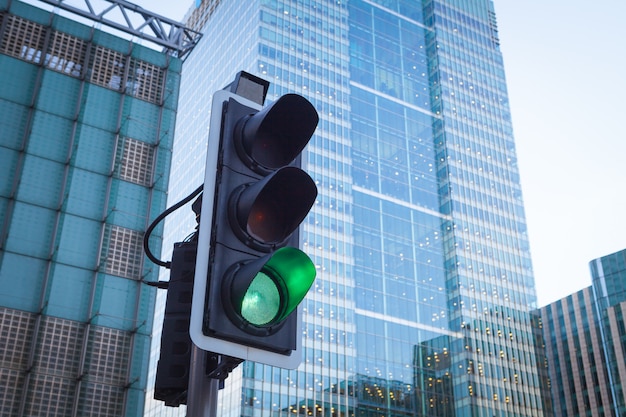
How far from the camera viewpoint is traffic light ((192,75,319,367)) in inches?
144

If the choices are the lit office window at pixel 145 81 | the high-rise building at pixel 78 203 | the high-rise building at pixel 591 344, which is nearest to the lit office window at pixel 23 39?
the high-rise building at pixel 78 203

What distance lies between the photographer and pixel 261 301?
3830 mm

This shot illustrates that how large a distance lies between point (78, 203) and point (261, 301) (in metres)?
28.5

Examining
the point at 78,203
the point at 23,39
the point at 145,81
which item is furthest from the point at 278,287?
the point at 23,39

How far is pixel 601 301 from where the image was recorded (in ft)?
353

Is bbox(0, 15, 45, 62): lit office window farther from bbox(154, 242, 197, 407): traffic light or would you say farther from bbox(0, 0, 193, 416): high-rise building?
bbox(154, 242, 197, 407): traffic light

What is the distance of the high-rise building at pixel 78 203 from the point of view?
27312 millimetres

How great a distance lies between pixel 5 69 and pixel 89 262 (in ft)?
31.4

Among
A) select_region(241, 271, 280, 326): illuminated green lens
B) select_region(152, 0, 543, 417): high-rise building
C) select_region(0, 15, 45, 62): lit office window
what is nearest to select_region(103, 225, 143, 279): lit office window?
select_region(0, 15, 45, 62): lit office window

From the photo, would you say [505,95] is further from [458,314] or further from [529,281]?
[458,314]

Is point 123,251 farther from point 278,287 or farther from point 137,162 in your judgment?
point 278,287

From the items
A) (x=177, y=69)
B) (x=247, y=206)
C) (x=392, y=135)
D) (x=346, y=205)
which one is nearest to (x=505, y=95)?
(x=392, y=135)

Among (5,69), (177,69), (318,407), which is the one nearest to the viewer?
(5,69)

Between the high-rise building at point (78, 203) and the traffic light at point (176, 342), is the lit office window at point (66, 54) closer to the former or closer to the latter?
the high-rise building at point (78, 203)
